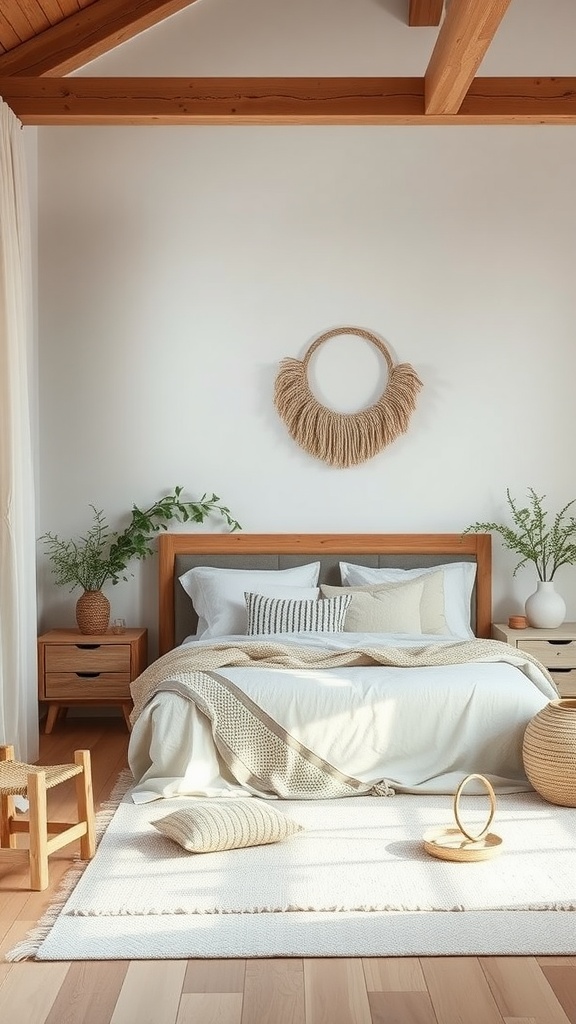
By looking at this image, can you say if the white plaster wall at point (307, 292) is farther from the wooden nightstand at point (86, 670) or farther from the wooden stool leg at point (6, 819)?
the wooden stool leg at point (6, 819)

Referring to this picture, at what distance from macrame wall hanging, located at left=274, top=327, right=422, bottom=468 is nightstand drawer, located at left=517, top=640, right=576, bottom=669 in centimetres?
131

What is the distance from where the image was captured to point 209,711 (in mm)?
4336

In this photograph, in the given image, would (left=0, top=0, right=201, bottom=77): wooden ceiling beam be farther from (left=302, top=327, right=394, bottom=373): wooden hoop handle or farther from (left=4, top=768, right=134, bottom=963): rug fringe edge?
(left=4, top=768, right=134, bottom=963): rug fringe edge

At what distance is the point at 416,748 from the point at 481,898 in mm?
1204

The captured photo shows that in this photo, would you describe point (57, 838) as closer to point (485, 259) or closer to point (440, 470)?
point (440, 470)

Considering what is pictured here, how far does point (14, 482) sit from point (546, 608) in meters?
2.71

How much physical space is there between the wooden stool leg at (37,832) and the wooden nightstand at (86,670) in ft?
7.31

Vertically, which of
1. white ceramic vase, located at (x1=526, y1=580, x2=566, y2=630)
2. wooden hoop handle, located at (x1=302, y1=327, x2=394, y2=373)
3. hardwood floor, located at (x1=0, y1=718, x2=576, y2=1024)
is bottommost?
hardwood floor, located at (x1=0, y1=718, x2=576, y2=1024)

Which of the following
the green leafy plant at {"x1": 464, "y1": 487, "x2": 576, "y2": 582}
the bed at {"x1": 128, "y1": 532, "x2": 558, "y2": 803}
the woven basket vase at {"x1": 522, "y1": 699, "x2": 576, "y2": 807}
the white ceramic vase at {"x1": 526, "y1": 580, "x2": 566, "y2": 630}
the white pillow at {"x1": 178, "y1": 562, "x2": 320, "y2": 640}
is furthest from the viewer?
the green leafy plant at {"x1": 464, "y1": 487, "x2": 576, "y2": 582}

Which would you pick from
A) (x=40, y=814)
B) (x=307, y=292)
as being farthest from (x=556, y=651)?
(x=40, y=814)

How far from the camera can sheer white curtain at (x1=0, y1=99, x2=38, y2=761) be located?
4648 mm

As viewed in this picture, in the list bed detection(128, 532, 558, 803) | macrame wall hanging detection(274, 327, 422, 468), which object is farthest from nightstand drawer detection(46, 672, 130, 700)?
macrame wall hanging detection(274, 327, 422, 468)

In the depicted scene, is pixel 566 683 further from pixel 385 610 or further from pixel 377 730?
pixel 377 730

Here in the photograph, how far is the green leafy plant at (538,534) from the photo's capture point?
19.2 ft
